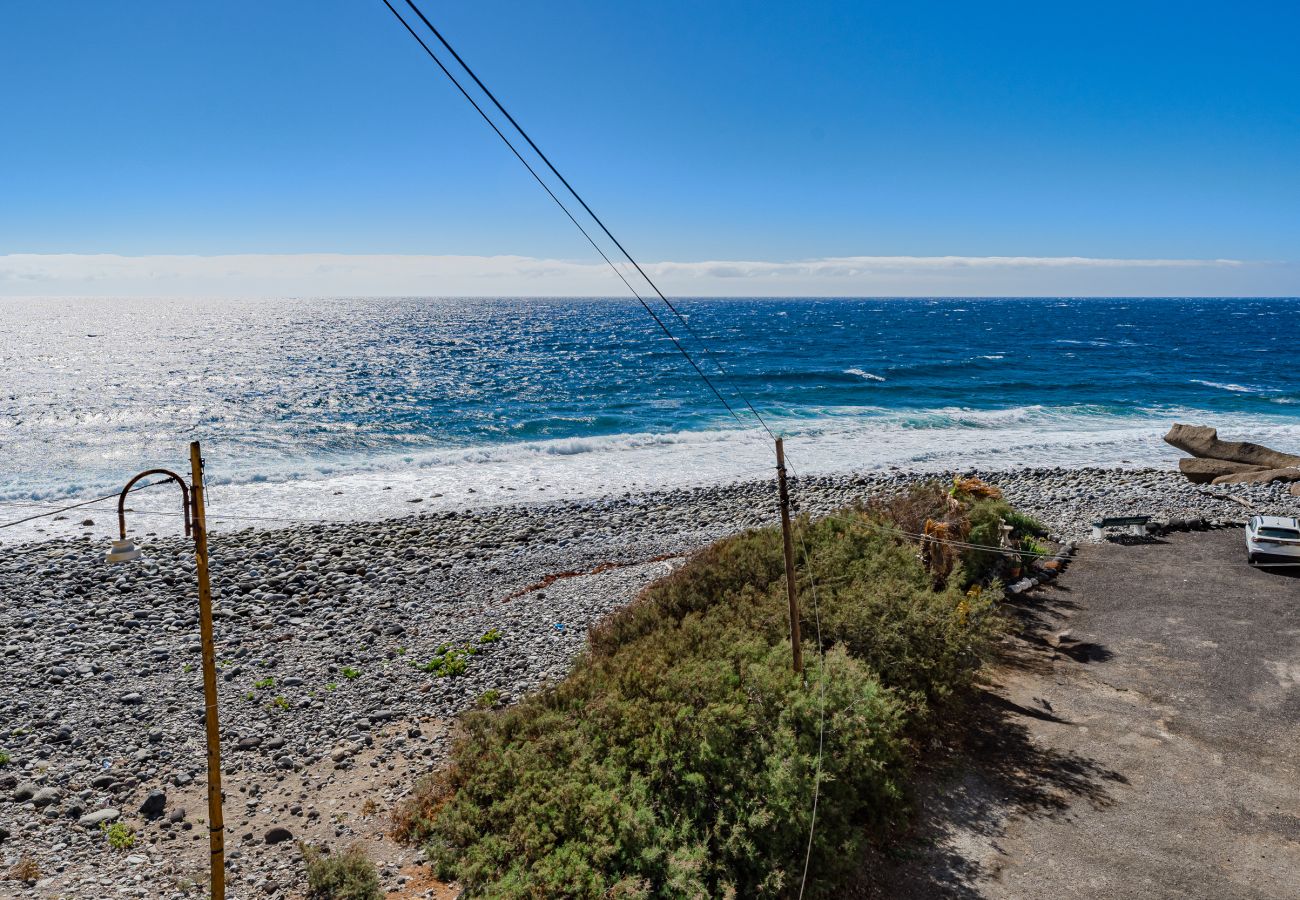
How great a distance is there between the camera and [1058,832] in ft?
29.7

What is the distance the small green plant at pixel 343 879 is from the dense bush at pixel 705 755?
66 cm

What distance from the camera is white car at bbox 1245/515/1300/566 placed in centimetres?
1727

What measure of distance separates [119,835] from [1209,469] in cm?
3491

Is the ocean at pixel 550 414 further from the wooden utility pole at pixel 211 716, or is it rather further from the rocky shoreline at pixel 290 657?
the wooden utility pole at pixel 211 716

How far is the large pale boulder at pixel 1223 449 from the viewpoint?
28.6m

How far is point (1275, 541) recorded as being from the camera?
17.4 metres

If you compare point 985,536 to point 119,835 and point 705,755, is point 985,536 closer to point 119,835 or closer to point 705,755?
point 705,755

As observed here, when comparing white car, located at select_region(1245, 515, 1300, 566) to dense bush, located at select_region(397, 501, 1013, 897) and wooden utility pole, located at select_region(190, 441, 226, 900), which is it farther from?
wooden utility pole, located at select_region(190, 441, 226, 900)

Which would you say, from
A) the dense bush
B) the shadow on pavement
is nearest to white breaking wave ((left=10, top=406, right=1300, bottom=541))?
the dense bush

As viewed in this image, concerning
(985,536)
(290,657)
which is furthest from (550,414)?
(290,657)

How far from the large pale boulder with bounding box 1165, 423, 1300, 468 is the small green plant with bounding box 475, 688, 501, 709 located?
31236 mm

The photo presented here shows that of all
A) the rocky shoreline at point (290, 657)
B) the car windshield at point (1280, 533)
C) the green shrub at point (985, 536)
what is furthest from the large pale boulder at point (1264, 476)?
the green shrub at point (985, 536)

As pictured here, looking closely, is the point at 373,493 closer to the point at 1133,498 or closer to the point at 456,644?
the point at 456,644

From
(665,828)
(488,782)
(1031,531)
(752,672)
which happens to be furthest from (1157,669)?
(488,782)
